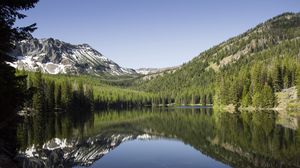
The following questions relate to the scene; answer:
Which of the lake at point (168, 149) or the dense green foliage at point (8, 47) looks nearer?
the dense green foliage at point (8, 47)

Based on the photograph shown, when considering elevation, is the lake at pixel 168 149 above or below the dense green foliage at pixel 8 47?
below

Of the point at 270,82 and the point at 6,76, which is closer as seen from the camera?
the point at 6,76

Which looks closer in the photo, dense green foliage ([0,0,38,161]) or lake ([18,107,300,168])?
dense green foliage ([0,0,38,161])

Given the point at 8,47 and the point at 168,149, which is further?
the point at 168,149

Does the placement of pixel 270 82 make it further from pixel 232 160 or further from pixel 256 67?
pixel 232 160

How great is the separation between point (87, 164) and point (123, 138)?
89.3ft

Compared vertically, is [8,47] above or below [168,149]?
above

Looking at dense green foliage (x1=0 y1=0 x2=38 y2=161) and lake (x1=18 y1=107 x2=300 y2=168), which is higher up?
dense green foliage (x1=0 y1=0 x2=38 y2=161)

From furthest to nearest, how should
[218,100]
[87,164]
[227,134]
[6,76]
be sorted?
[218,100], [227,134], [87,164], [6,76]

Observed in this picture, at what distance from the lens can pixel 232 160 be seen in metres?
38.8

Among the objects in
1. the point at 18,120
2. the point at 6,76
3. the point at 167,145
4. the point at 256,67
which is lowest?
the point at 167,145

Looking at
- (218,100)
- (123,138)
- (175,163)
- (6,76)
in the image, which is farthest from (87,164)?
(218,100)

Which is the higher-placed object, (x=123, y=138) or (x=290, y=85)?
(x=290, y=85)

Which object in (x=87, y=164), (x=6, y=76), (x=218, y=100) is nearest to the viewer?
(x=6, y=76)
